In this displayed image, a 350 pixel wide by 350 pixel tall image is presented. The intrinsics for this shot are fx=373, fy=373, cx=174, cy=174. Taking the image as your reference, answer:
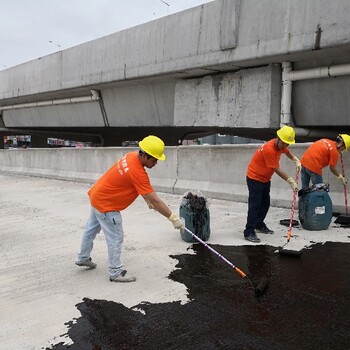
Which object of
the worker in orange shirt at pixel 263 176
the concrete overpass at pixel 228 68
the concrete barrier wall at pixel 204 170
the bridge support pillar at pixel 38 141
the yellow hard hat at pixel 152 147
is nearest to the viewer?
the yellow hard hat at pixel 152 147

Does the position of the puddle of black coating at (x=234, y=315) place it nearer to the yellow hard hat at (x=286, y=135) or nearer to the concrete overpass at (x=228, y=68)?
the yellow hard hat at (x=286, y=135)

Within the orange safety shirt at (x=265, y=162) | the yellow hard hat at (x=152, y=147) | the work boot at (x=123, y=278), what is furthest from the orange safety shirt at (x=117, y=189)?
the orange safety shirt at (x=265, y=162)

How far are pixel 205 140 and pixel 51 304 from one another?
180 ft

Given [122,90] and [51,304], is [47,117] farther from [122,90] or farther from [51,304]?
[51,304]

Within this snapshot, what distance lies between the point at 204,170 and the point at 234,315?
21.2 ft

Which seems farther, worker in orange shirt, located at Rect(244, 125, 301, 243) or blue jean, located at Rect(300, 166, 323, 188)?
blue jean, located at Rect(300, 166, 323, 188)

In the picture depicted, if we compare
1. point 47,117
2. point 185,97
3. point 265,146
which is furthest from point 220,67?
point 47,117

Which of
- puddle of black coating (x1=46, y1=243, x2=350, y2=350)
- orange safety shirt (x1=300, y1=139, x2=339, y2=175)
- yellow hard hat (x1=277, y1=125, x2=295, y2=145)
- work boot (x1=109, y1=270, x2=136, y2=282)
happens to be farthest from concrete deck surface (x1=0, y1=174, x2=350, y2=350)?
yellow hard hat (x1=277, y1=125, x2=295, y2=145)

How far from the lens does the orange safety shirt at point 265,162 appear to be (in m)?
5.46

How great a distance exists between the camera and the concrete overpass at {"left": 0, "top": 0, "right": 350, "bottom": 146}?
8.58 meters

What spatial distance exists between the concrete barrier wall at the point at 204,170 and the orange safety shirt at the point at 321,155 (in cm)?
102

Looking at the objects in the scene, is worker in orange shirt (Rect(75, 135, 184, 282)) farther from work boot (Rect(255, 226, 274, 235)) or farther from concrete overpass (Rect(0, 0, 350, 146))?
concrete overpass (Rect(0, 0, 350, 146))

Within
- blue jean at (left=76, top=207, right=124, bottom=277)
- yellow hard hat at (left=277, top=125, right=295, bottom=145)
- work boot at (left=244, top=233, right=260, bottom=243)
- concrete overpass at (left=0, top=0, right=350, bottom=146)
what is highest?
concrete overpass at (left=0, top=0, right=350, bottom=146)

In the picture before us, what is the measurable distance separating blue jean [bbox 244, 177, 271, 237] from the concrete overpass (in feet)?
13.4
